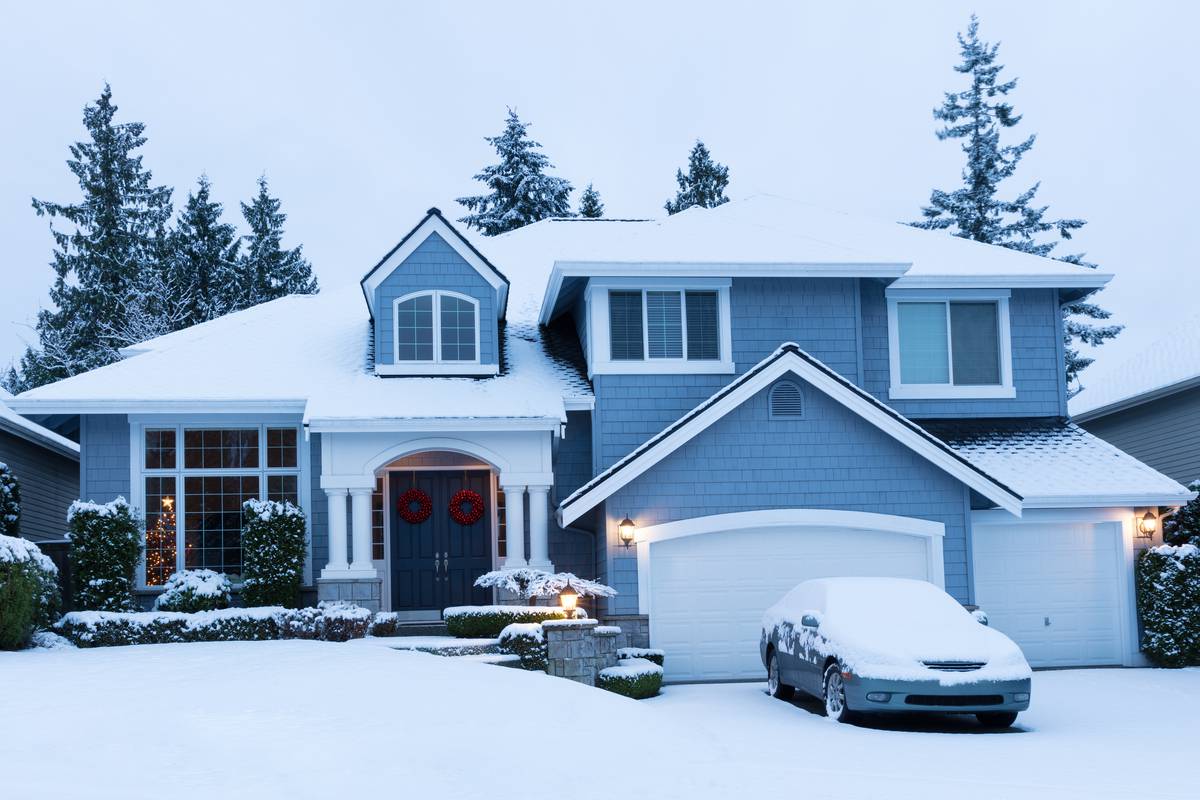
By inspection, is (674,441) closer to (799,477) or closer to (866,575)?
(799,477)

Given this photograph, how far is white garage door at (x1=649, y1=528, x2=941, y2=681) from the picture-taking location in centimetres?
1752

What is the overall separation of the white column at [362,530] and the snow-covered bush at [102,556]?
301 centimetres

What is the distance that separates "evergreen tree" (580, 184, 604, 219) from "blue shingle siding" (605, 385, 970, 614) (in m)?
24.4

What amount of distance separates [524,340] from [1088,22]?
317ft

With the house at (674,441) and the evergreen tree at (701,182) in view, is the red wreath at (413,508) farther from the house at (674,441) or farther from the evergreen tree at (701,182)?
the evergreen tree at (701,182)

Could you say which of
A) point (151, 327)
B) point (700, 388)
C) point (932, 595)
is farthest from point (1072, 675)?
point (151, 327)

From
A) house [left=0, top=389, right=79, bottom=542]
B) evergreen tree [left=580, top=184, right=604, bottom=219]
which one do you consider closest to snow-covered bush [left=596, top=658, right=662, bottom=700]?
house [left=0, top=389, right=79, bottom=542]

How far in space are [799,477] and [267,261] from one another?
29581 mm

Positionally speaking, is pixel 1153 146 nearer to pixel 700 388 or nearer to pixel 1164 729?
pixel 700 388

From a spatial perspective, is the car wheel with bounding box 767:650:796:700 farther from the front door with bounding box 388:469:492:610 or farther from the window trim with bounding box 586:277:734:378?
the front door with bounding box 388:469:492:610

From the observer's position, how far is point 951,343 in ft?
67.7

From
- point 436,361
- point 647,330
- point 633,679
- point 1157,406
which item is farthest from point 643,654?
point 1157,406

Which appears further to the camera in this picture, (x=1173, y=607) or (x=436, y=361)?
(x=436, y=361)

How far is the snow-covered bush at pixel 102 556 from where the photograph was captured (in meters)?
16.9
